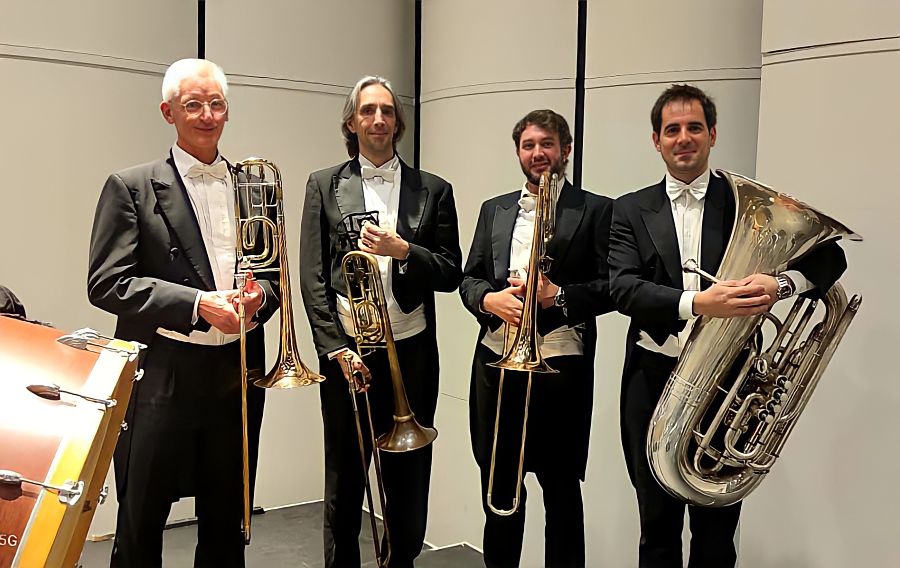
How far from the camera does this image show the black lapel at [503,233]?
285 centimetres

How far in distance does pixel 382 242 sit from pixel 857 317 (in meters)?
1.61

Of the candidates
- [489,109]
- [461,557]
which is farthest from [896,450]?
[489,109]

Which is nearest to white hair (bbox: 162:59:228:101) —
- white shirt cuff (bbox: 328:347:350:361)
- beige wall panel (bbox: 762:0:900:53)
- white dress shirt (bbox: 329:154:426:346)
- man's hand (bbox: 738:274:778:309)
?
white dress shirt (bbox: 329:154:426:346)

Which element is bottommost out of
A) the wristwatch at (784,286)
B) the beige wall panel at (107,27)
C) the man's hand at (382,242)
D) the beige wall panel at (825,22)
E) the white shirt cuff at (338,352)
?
the white shirt cuff at (338,352)

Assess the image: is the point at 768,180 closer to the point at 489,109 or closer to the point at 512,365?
the point at 512,365

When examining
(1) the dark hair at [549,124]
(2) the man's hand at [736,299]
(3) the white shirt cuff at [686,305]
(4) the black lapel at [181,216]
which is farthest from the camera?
(1) the dark hair at [549,124]

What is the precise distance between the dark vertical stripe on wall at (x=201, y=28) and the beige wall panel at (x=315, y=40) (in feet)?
0.07

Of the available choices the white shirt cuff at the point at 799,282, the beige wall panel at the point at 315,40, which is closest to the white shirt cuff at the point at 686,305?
the white shirt cuff at the point at 799,282

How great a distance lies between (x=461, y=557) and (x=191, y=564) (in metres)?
1.19

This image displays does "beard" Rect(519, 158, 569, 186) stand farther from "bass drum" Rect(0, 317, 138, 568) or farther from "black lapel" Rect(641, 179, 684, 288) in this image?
"bass drum" Rect(0, 317, 138, 568)

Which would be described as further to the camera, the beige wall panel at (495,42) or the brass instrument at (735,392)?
the beige wall panel at (495,42)

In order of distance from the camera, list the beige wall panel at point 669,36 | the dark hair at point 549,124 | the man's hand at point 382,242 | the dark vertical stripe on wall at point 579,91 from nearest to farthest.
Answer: the man's hand at point 382,242 → the dark hair at point 549,124 → the beige wall panel at point 669,36 → the dark vertical stripe on wall at point 579,91

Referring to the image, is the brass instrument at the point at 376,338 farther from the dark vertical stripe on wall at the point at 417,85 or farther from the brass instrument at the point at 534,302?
the dark vertical stripe on wall at the point at 417,85

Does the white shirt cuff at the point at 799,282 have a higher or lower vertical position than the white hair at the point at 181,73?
lower
